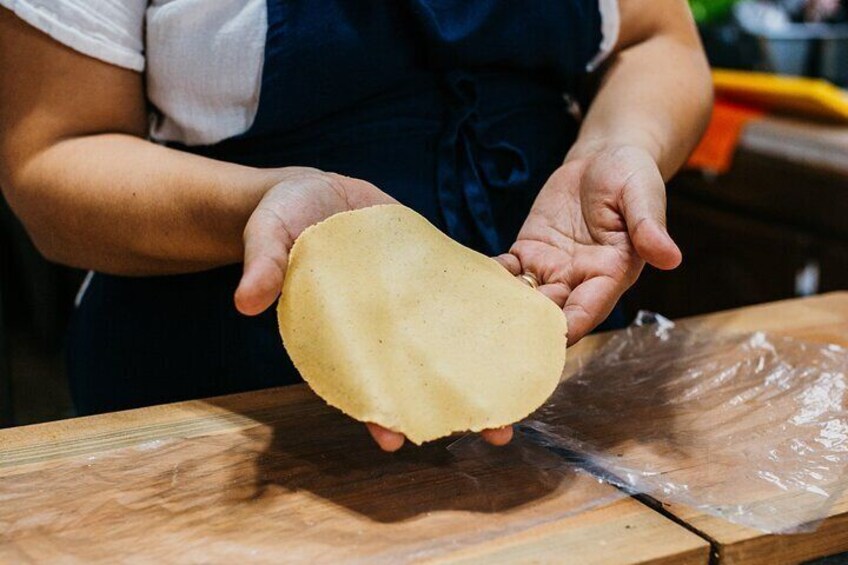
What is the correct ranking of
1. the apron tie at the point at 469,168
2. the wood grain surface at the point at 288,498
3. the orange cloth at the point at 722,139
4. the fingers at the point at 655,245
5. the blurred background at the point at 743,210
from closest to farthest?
the wood grain surface at the point at 288,498 < the fingers at the point at 655,245 < the apron tie at the point at 469,168 < the blurred background at the point at 743,210 < the orange cloth at the point at 722,139

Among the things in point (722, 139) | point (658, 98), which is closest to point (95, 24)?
point (658, 98)

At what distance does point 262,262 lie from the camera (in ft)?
2.44

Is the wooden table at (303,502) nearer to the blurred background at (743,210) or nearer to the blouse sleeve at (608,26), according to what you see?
the blouse sleeve at (608,26)

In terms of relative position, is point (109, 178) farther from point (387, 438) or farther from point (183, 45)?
point (387, 438)

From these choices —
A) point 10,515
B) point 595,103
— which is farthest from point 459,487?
point 595,103

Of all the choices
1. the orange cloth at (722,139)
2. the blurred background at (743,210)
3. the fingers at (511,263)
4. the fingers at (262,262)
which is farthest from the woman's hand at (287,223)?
the orange cloth at (722,139)

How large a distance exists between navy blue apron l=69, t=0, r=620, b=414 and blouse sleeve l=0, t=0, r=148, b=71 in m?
0.13

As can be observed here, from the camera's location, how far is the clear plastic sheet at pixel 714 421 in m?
0.78

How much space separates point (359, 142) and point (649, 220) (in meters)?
0.33

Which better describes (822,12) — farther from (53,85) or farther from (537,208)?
(53,85)

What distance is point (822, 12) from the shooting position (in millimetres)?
2857

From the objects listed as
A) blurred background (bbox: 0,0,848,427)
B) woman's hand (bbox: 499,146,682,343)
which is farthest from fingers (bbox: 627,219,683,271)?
blurred background (bbox: 0,0,848,427)

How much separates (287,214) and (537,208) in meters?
0.33

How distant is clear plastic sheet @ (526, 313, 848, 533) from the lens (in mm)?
784
